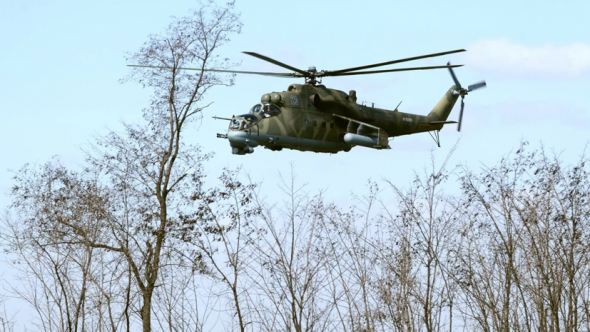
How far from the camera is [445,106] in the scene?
1225 inches

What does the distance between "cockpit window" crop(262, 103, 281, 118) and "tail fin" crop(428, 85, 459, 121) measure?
8.95 metres

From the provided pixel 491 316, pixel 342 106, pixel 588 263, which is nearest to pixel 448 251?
pixel 491 316

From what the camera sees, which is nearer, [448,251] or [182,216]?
[448,251]

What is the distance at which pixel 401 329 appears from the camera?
15422 mm

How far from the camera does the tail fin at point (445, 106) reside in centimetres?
3081

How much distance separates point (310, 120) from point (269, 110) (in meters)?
1.59

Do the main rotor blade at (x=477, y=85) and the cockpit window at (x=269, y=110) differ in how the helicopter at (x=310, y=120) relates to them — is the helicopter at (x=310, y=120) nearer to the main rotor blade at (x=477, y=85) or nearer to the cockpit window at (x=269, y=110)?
the cockpit window at (x=269, y=110)

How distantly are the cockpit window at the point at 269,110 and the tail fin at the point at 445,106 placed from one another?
8.95m

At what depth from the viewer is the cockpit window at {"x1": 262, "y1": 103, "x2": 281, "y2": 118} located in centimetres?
2384

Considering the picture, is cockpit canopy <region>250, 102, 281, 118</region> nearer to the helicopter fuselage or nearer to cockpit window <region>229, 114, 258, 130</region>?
the helicopter fuselage

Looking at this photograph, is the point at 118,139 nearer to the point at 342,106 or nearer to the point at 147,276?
the point at 147,276

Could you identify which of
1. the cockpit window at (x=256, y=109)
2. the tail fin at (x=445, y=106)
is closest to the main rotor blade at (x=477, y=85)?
the tail fin at (x=445, y=106)

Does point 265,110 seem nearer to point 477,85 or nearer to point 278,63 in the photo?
point 278,63

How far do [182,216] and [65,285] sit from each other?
3.85 meters
